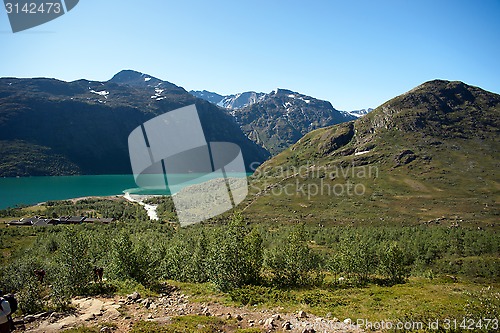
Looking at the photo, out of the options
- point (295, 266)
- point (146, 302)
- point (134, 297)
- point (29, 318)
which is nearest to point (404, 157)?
point (295, 266)

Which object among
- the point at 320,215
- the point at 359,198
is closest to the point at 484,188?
the point at 359,198

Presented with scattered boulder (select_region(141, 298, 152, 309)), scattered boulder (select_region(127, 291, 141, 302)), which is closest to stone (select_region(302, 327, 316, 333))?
scattered boulder (select_region(141, 298, 152, 309))

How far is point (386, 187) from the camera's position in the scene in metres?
162

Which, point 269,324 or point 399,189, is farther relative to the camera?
point 399,189

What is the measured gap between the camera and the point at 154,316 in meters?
16.9

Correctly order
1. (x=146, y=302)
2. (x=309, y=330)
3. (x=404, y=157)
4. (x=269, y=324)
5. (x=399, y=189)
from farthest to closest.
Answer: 1. (x=404, y=157)
2. (x=399, y=189)
3. (x=146, y=302)
4. (x=269, y=324)
5. (x=309, y=330)

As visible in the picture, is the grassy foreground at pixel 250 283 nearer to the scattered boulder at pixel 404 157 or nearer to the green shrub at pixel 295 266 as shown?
the green shrub at pixel 295 266

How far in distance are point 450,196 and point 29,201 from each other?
216683mm

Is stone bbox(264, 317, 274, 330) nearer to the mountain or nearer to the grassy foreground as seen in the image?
the grassy foreground

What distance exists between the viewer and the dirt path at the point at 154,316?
581 inches

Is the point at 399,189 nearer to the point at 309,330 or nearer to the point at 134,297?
the point at 309,330

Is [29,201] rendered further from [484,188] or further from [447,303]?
[484,188]

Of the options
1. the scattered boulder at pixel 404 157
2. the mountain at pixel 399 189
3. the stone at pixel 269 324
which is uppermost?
the stone at pixel 269 324

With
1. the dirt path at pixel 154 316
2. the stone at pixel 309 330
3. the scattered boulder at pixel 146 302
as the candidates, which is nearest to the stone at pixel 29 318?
the dirt path at pixel 154 316
